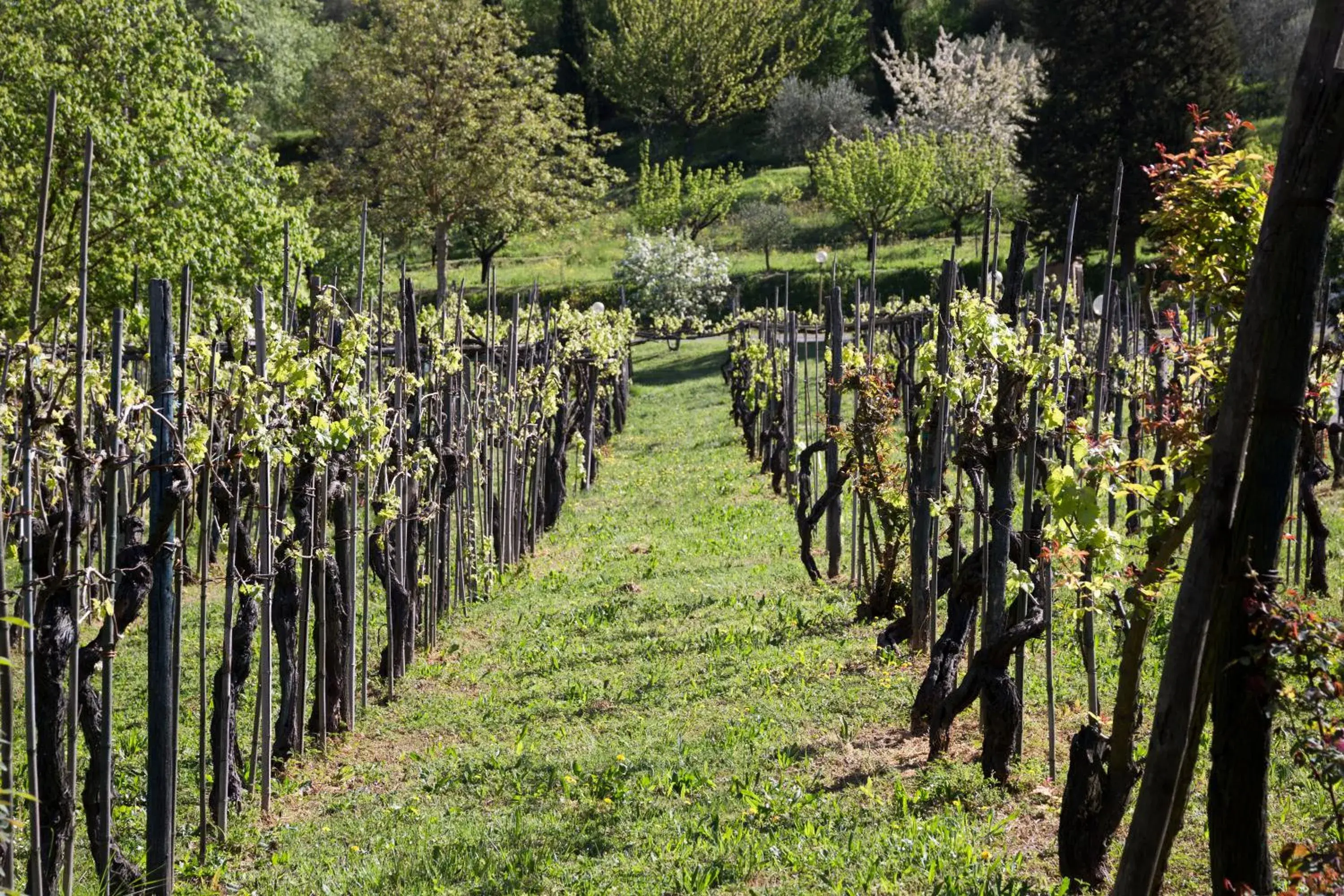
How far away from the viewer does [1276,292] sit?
323 centimetres

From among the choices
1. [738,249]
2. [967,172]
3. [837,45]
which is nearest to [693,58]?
[837,45]

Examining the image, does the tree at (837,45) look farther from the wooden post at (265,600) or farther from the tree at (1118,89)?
the wooden post at (265,600)

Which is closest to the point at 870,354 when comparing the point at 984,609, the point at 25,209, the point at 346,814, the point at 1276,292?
the point at 984,609

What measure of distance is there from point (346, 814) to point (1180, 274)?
196 inches

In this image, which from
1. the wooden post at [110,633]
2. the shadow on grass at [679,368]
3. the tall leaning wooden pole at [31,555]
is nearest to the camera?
the tall leaning wooden pole at [31,555]

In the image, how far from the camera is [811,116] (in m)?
56.8

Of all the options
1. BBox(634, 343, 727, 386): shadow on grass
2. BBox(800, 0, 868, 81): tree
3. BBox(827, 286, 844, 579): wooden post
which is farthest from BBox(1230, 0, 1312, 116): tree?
BBox(827, 286, 844, 579): wooden post

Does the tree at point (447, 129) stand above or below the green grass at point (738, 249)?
above

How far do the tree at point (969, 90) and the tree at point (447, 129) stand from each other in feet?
49.1

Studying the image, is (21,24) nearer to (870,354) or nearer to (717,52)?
(870,354)

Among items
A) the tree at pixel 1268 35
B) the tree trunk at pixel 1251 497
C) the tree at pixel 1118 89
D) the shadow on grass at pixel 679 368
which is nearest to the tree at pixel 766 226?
the shadow on grass at pixel 679 368

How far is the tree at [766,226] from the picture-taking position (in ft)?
145

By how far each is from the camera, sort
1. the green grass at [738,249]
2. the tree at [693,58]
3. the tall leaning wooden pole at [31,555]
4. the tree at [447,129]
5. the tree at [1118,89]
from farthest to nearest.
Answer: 1. the tree at [693,58]
2. the green grass at [738,249]
3. the tree at [447,129]
4. the tree at [1118,89]
5. the tall leaning wooden pole at [31,555]

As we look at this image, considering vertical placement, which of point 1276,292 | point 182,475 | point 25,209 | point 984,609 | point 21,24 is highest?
point 21,24
